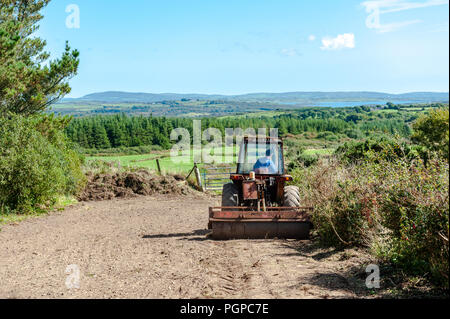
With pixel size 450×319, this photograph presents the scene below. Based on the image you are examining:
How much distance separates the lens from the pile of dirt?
78.6 feet

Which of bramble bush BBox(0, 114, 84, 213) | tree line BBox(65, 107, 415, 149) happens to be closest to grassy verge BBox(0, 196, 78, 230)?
bramble bush BBox(0, 114, 84, 213)

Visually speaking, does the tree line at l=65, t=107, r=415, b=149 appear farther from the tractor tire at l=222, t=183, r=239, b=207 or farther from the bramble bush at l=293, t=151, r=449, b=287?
the bramble bush at l=293, t=151, r=449, b=287

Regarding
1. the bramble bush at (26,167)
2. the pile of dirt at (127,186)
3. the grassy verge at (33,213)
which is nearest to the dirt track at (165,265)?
the grassy verge at (33,213)

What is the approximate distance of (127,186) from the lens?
25312 millimetres

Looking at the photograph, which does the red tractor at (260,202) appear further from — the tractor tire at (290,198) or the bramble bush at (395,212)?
the bramble bush at (395,212)

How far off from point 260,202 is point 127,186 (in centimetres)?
1432

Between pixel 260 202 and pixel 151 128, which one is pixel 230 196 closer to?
pixel 260 202

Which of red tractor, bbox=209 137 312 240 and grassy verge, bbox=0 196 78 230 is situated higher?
red tractor, bbox=209 137 312 240

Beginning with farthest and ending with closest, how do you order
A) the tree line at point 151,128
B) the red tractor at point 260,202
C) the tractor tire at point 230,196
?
1. the tree line at point 151,128
2. the tractor tire at point 230,196
3. the red tractor at point 260,202

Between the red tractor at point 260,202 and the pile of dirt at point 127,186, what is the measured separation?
12809mm

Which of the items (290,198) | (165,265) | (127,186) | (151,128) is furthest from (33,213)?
(151,128)

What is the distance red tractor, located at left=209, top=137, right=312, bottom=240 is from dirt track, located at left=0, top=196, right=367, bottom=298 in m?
0.43

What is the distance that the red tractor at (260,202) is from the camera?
10984 mm
